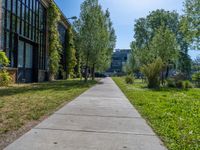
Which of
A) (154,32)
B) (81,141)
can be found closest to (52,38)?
(154,32)

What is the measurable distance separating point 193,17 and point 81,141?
515 inches

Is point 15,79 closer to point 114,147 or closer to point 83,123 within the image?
point 83,123

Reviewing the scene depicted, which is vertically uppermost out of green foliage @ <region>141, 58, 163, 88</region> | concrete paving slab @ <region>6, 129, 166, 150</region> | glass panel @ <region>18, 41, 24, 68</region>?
glass panel @ <region>18, 41, 24, 68</region>

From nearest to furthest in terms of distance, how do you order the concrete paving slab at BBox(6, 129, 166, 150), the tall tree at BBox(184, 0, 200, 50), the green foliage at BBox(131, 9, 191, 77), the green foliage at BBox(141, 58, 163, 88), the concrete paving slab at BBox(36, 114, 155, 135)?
the concrete paving slab at BBox(6, 129, 166, 150) < the concrete paving slab at BBox(36, 114, 155, 135) < the tall tree at BBox(184, 0, 200, 50) < the green foliage at BBox(141, 58, 163, 88) < the green foliage at BBox(131, 9, 191, 77)

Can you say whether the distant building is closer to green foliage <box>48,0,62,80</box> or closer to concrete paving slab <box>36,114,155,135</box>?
green foliage <box>48,0,62,80</box>

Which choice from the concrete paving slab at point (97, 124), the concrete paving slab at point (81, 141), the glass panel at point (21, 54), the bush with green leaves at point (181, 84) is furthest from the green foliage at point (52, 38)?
the concrete paving slab at point (81, 141)

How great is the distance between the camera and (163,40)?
31.1 meters

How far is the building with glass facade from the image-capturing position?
22234mm

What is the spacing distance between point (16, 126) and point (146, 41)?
5693cm

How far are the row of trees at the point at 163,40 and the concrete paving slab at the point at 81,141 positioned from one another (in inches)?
327

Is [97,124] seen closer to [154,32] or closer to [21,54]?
[21,54]

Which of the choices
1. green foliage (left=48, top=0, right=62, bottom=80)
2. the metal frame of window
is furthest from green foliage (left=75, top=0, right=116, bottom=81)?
the metal frame of window

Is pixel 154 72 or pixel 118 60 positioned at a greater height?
pixel 118 60

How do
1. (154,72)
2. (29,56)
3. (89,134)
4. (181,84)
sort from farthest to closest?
(29,56) < (181,84) < (154,72) < (89,134)
